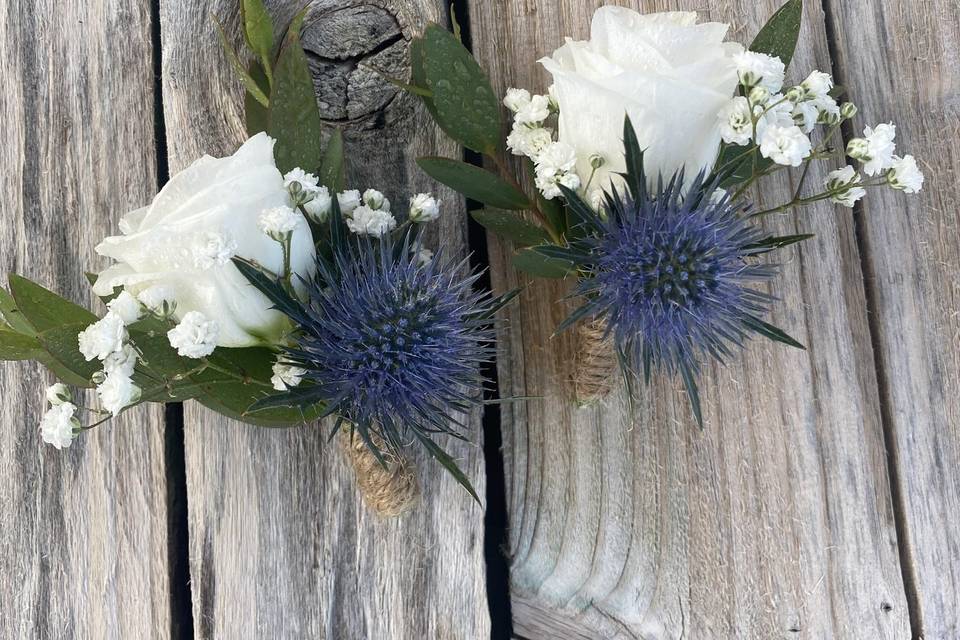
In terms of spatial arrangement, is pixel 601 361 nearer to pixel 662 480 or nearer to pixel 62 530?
pixel 662 480

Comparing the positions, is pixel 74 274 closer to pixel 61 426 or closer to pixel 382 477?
pixel 61 426

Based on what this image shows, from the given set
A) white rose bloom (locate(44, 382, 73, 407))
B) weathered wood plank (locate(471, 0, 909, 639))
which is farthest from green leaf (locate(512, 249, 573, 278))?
white rose bloom (locate(44, 382, 73, 407))

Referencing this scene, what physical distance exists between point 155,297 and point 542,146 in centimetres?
27

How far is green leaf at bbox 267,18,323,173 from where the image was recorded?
1.51ft

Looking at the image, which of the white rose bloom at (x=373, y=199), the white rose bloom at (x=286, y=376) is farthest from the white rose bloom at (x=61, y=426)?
the white rose bloom at (x=373, y=199)

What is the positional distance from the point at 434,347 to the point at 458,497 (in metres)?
0.21

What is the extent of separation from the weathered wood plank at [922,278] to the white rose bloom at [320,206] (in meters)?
0.47

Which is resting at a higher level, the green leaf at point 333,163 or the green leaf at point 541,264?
the green leaf at point 333,163

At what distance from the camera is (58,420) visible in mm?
433

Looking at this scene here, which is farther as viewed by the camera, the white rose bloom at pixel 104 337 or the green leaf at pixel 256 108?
the green leaf at pixel 256 108

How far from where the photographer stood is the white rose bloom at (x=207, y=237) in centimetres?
40

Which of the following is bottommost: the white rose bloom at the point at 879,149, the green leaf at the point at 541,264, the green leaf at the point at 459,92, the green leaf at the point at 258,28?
the green leaf at the point at 541,264

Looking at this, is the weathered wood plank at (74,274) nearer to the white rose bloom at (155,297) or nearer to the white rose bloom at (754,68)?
the white rose bloom at (155,297)

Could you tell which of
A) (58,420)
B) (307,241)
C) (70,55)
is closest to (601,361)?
(307,241)
